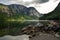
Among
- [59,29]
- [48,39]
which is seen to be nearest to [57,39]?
[48,39]

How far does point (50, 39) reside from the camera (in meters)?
30.9

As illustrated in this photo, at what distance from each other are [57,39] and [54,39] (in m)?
0.71

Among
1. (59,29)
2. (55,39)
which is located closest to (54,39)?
(55,39)

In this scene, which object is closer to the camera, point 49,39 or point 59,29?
point 49,39

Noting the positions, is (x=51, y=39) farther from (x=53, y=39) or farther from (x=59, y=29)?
(x=59, y=29)

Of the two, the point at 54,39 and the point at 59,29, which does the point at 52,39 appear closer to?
the point at 54,39

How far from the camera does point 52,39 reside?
30812mm

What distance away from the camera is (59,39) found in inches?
1213

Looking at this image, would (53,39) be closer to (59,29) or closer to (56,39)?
(56,39)

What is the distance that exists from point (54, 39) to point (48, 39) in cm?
145

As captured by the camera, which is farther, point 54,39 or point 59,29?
point 59,29

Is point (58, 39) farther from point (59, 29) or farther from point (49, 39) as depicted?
point (59, 29)

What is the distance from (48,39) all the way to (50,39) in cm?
50

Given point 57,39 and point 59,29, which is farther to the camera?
point 59,29
